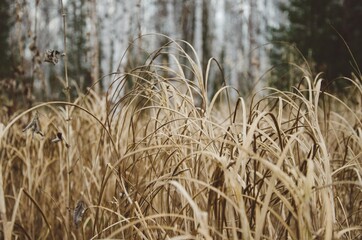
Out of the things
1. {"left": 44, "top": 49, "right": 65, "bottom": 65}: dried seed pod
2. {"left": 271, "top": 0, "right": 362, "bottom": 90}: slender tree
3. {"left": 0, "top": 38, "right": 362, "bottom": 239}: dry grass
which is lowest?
{"left": 0, "top": 38, "right": 362, "bottom": 239}: dry grass

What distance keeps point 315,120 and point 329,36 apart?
17.4 feet

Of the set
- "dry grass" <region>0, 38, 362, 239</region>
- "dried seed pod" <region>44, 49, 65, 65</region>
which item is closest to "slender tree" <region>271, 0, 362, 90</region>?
"dry grass" <region>0, 38, 362, 239</region>

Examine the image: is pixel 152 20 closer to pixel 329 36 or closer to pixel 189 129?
pixel 329 36

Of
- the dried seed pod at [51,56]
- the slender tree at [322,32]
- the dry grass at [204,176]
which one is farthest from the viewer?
the slender tree at [322,32]

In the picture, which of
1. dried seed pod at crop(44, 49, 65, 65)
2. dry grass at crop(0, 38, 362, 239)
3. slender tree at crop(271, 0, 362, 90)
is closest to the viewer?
dry grass at crop(0, 38, 362, 239)

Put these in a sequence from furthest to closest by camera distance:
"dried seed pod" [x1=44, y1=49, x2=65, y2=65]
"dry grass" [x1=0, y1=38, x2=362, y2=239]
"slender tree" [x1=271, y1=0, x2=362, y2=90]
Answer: "slender tree" [x1=271, y1=0, x2=362, y2=90] → "dried seed pod" [x1=44, y1=49, x2=65, y2=65] → "dry grass" [x1=0, y1=38, x2=362, y2=239]

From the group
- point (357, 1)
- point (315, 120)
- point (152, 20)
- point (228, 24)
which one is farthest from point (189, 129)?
point (228, 24)

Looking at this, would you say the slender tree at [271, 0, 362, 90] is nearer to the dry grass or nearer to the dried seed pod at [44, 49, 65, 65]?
the dry grass

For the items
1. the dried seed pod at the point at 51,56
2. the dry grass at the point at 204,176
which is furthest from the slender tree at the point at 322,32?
the dried seed pod at the point at 51,56

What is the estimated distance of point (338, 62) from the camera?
581 cm

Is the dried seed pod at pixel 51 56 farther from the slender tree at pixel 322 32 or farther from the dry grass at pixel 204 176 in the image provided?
the slender tree at pixel 322 32

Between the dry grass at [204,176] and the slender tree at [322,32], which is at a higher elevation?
the slender tree at [322,32]

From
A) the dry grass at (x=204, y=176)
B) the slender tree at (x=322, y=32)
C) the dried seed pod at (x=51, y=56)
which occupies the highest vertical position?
the slender tree at (x=322, y=32)

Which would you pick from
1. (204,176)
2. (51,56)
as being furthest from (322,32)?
(51,56)
